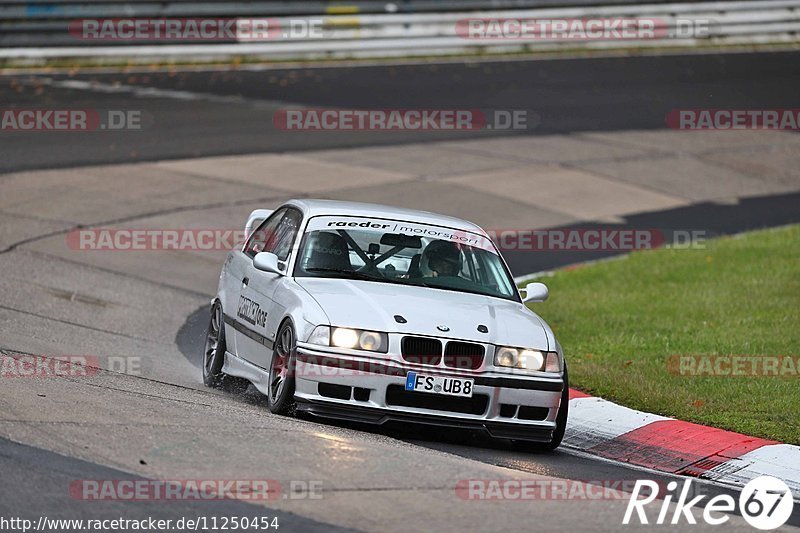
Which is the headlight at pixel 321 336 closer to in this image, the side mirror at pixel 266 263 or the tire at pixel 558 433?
the side mirror at pixel 266 263

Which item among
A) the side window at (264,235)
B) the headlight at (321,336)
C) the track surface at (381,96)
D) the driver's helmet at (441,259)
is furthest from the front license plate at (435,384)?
the track surface at (381,96)

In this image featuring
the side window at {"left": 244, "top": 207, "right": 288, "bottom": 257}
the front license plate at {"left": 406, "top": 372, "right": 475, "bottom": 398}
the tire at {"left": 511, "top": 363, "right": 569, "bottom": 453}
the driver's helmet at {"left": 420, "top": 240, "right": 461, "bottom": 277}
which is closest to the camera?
the front license plate at {"left": 406, "top": 372, "right": 475, "bottom": 398}

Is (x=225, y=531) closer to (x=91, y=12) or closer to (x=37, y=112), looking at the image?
(x=37, y=112)

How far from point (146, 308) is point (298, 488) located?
709 centimetres

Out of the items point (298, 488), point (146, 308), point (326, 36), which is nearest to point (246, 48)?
point (326, 36)

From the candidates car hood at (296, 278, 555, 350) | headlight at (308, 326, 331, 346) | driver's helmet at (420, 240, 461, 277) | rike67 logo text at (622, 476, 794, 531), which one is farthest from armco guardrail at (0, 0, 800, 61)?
rike67 logo text at (622, 476, 794, 531)

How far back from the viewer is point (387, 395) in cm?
834

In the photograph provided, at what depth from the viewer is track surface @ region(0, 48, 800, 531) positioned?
6586 mm

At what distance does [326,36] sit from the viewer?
98.4ft

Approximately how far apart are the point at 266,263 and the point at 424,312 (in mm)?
1362

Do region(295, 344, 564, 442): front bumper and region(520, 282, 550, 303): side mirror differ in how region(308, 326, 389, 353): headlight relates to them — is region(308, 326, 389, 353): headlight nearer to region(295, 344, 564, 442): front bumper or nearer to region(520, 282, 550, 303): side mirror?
region(295, 344, 564, 442): front bumper

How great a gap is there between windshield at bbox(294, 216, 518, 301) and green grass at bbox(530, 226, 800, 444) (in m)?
1.42

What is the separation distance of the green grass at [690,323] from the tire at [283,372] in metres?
2.73

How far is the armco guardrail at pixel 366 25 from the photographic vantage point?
2717cm
